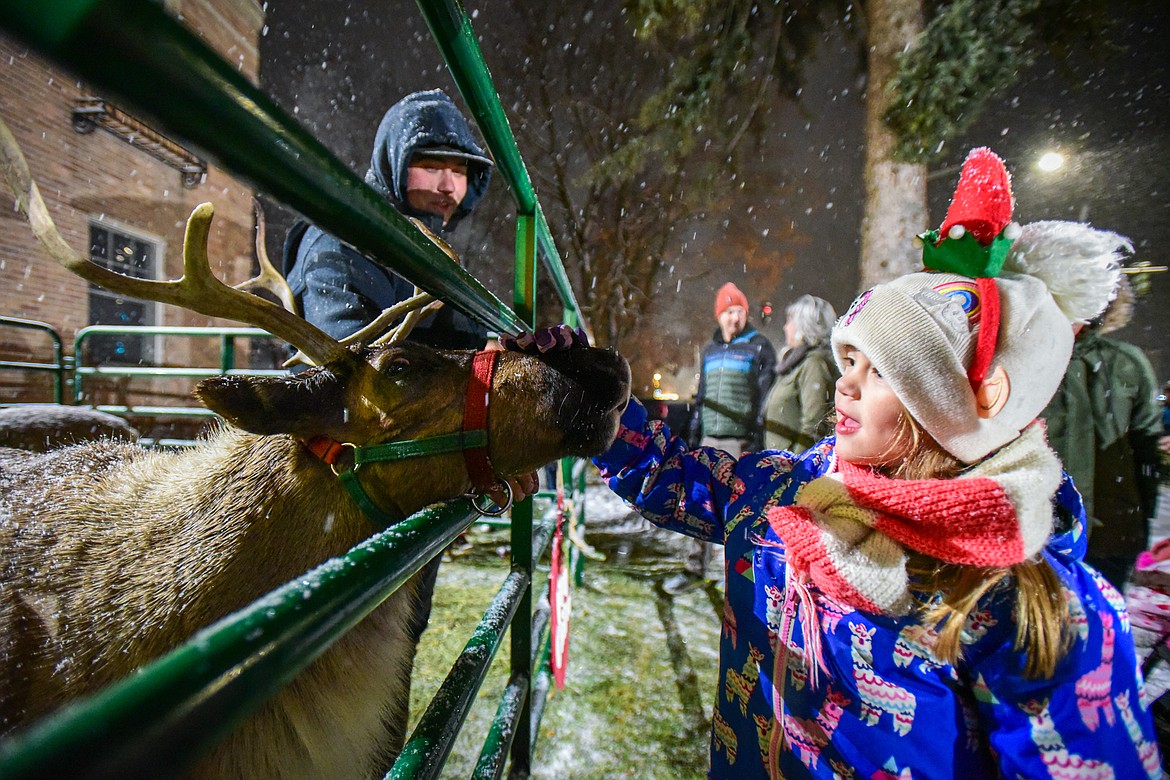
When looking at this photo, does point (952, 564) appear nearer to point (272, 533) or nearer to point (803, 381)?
point (272, 533)

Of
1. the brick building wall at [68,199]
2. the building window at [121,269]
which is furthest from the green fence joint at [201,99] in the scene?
the building window at [121,269]

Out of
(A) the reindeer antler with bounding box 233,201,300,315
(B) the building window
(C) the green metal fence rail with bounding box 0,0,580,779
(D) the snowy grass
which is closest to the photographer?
(C) the green metal fence rail with bounding box 0,0,580,779

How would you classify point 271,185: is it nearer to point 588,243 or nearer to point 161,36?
point 161,36

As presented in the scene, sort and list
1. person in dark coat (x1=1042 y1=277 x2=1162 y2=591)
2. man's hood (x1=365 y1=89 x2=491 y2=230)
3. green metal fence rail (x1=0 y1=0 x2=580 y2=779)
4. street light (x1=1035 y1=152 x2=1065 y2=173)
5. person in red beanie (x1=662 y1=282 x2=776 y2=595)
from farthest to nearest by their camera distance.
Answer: street light (x1=1035 y1=152 x2=1065 y2=173)
person in red beanie (x1=662 y1=282 x2=776 y2=595)
person in dark coat (x1=1042 y1=277 x2=1162 y2=591)
man's hood (x1=365 y1=89 x2=491 y2=230)
green metal fence rail (x1=0 y1=0 x2=580 y2=779)

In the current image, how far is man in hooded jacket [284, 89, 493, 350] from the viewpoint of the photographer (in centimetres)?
180

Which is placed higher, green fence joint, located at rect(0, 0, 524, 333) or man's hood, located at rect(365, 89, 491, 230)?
man's hood, located at rect(365, 89, 491, 230)

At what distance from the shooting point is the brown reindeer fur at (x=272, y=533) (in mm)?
1137

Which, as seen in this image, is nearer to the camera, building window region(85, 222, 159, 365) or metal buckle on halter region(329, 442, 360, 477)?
metal buckle on halter region(329, 442, 360, 477)

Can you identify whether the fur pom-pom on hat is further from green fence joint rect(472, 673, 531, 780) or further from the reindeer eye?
green fence joint rect(472, 673, 531, 780)

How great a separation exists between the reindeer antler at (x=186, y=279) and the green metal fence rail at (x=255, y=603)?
1.53 ft

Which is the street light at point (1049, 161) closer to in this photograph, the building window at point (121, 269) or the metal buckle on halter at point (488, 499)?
the metal buckle on halter at point (488, 499)

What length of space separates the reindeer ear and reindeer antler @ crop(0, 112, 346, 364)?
0.23 ft

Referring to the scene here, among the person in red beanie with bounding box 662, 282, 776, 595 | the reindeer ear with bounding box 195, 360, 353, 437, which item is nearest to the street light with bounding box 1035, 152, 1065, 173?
the person in red beanie with bounding box 662, 282, 776, 595

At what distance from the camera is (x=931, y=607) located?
105 cm
